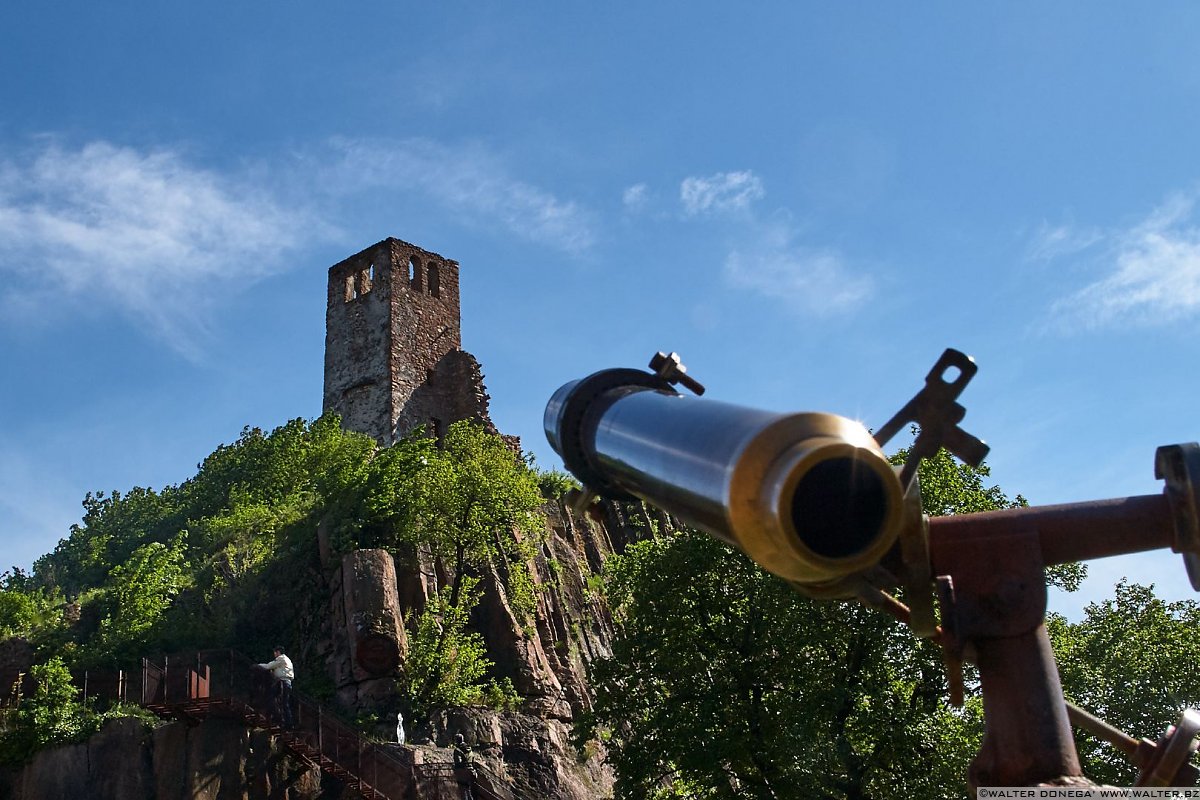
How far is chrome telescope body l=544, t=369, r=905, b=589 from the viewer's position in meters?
2.90

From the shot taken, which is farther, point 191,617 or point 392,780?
point 191,617

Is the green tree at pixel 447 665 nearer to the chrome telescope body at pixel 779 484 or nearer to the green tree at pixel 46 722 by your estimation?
the green tree at pixel 46 722

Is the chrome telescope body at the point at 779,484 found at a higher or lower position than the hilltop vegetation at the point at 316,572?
lower

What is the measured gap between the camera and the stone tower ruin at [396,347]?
45250 millimetres

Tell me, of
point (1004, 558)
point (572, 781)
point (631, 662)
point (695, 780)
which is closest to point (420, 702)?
point (572, 781)

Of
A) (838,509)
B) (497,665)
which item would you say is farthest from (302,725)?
(838,509)

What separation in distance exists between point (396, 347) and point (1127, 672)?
31493 mm

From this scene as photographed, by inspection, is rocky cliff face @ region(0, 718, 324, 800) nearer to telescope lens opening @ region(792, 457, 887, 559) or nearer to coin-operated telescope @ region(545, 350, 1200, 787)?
coin-operated telescope @ region(545, 350, 1200, 787)

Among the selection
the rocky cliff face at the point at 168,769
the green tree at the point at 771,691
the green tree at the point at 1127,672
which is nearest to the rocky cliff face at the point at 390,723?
the rocky cliff face at the point at 168,769

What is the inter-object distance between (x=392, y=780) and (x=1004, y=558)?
20.2m

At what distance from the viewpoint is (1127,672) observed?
2116 cm

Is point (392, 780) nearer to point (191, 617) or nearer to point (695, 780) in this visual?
point (695, 780)

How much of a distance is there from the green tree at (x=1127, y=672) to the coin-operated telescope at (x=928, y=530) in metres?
16.0

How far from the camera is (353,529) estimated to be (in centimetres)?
2969
